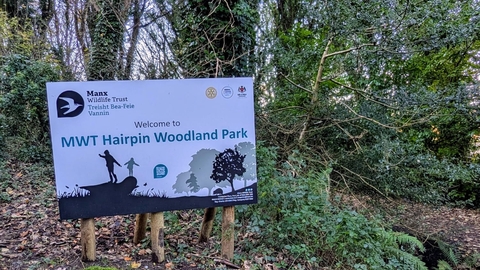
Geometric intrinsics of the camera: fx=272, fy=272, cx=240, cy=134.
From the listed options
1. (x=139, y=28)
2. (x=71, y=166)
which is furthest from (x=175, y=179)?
(x=139, y=28)

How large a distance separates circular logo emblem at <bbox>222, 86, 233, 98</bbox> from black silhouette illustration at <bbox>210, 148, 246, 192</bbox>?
472mm

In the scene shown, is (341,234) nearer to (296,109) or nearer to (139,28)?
(296,109)

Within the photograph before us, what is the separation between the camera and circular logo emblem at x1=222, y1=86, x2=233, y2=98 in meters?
2.37

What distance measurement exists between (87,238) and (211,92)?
5.23 ft

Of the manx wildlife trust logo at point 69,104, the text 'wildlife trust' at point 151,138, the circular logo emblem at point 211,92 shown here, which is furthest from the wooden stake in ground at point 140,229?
the circular logo emblem at point 211,92

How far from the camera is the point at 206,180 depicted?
2.34 metres

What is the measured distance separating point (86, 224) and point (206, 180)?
1.03m

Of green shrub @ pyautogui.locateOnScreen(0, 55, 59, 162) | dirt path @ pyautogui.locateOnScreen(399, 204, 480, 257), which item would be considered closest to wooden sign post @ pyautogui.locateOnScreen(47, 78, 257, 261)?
dirt path @ pyautogui.locateOnScreen(399, 204, 480, 257)

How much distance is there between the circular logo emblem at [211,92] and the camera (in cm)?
232

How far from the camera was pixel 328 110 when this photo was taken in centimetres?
471

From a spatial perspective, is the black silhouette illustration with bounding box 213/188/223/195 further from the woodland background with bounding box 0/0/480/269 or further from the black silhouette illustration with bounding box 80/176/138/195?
the woodland background with bounding box 0/0/480/269

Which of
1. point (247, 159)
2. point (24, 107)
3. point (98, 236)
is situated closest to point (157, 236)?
point (98, 236)

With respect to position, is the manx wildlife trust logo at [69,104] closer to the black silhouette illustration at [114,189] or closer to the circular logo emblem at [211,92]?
the black silhouette illustration at [114,189]

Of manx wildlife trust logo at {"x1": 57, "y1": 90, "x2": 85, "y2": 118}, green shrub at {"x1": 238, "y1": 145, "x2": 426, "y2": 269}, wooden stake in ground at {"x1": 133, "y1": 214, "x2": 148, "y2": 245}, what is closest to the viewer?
manx wildlife trust logo at {"x1": 57, "y1": 90, "x2": 85, "y2": 118}
